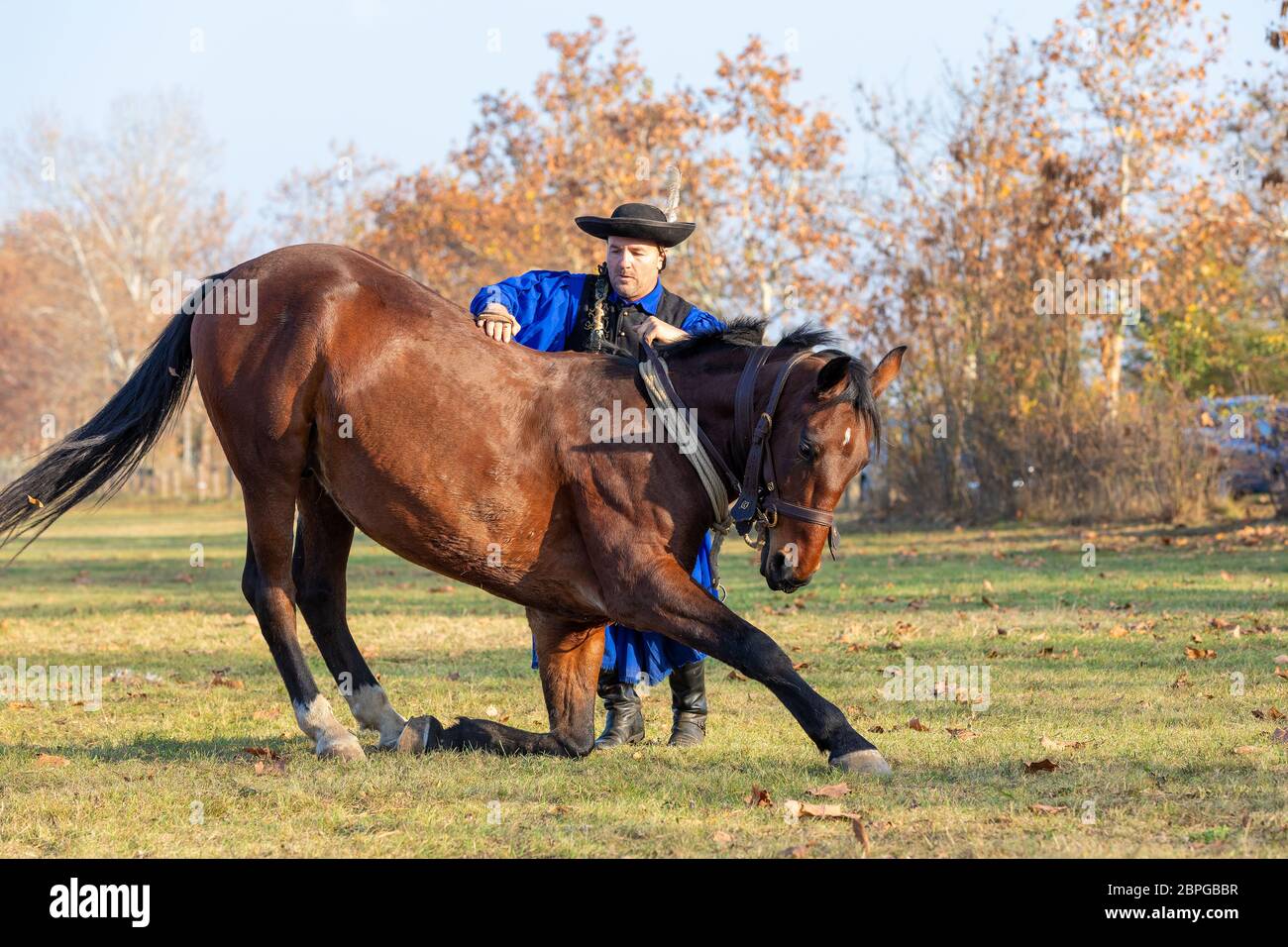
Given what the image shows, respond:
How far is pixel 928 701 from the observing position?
675 centimetres

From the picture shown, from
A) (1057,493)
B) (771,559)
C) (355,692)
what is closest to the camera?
(771,559)

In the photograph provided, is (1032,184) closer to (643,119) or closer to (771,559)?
(643,119)

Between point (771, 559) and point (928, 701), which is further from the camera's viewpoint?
point (928, 701)

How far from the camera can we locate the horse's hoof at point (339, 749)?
18.4 ft

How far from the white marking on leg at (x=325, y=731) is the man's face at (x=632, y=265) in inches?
90.4

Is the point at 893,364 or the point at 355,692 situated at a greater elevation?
the point at 893,364

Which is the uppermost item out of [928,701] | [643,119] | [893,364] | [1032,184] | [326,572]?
[643,119]

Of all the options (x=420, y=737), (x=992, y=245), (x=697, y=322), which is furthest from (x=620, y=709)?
(x=992, y=245)

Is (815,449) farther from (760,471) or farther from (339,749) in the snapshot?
(339,749)

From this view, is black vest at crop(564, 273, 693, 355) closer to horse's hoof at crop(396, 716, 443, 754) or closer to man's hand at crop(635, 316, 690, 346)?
man's hand at crop(635, 316, 690, 346)

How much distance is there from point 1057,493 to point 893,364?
1514 cm

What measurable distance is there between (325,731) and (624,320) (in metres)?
2.27

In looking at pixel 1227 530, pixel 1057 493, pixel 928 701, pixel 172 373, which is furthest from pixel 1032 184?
pixel 172 373

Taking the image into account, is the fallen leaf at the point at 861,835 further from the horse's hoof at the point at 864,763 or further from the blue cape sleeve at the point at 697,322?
the blue cape sleeve at the point at 697,322
